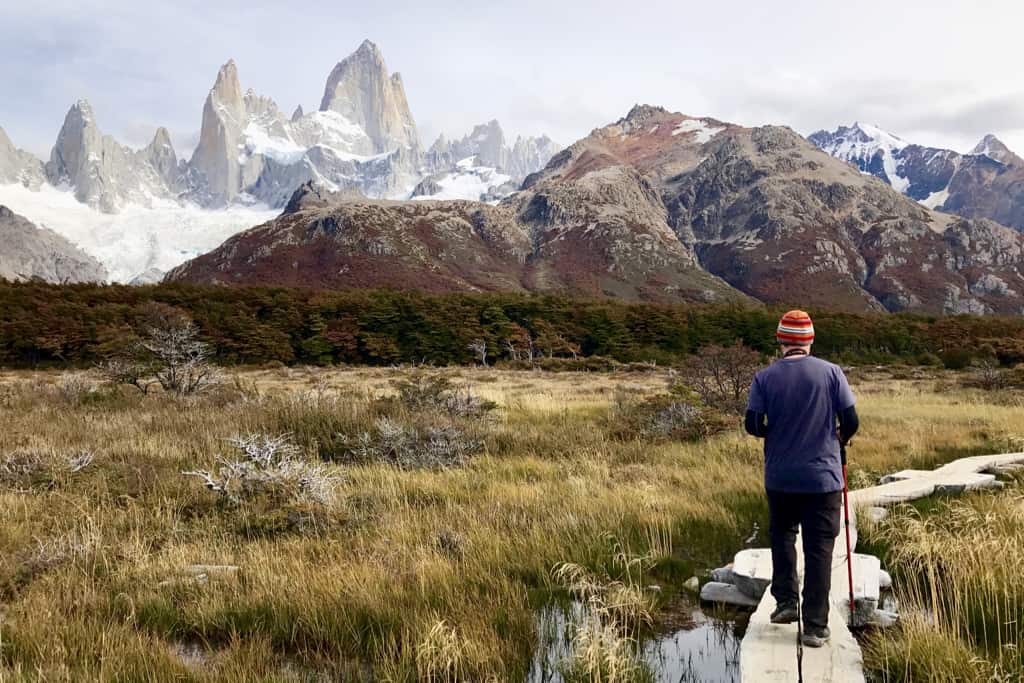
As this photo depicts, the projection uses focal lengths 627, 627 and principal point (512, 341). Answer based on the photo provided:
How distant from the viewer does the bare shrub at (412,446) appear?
8773 millimetres

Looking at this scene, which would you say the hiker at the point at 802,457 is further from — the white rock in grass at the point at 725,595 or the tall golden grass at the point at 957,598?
the tall golden grass at the point at 957,598

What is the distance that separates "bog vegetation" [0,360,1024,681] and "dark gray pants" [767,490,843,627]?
492 millimetres

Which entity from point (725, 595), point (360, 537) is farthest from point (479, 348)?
point (725, 595)

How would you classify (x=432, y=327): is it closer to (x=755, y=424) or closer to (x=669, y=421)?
(x=669, y=421)

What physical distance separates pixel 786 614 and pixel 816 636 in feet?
0.81

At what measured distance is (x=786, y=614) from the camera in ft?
12.9

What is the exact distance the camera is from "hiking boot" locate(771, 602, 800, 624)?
394 centimetres

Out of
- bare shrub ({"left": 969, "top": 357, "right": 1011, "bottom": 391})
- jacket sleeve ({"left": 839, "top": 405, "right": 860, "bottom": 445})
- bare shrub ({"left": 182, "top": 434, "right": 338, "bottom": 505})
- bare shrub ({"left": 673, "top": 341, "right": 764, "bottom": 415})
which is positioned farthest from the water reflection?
bare shrub ({"left": 969, "top": 357, "right": 1011, "bottom": 391})


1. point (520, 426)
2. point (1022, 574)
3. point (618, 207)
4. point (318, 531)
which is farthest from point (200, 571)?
point (618, 207)

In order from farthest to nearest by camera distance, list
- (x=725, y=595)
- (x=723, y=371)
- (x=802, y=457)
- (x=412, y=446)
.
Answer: (x=723, y=371), (x=412, y=446), (x=725, y=595), (x=802, y=457)

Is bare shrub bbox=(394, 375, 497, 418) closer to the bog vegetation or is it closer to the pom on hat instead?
the bog vegetation

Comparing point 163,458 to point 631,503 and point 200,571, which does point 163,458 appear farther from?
point 631,503

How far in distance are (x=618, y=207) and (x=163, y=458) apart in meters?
179

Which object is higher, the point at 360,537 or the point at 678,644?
the point at 360,537
